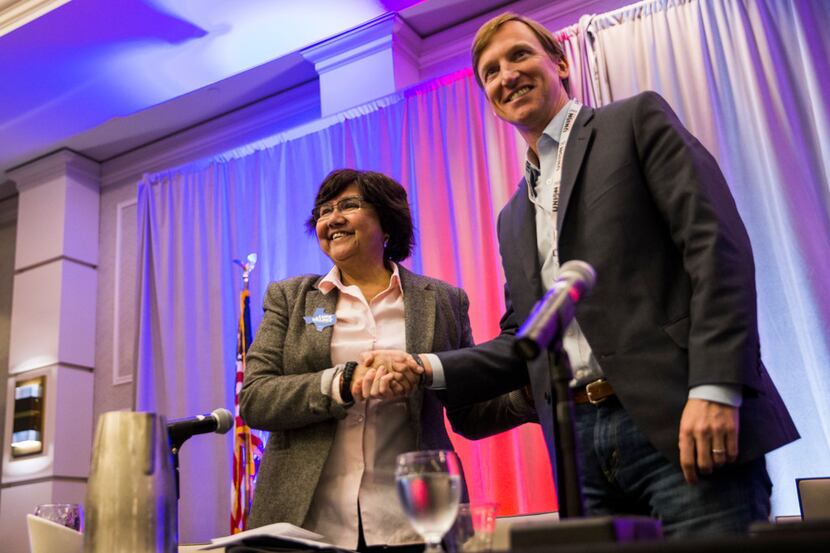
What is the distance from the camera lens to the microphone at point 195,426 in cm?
177

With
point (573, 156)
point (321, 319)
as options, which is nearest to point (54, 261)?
point (321, 319)

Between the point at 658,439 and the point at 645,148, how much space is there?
0.55 meters

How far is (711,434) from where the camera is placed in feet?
4.09

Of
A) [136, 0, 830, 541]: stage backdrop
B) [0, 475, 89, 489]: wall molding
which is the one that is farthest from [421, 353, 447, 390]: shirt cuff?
[0, 475, 89, 489]: wall molding

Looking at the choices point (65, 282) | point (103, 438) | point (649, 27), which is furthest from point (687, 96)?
point (65, 282)

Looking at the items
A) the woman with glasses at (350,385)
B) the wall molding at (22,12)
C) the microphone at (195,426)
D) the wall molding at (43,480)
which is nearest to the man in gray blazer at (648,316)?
the woman with glasses at (350,385)

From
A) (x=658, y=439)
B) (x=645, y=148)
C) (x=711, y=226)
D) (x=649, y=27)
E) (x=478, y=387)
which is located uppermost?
(x=649, y=27)

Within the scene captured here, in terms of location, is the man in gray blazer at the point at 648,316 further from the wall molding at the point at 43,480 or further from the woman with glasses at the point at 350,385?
the wall molding at the point at 43,480

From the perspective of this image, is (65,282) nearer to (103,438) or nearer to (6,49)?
(6,49)

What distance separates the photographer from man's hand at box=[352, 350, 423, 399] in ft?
5.46

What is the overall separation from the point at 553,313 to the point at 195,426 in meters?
1.09

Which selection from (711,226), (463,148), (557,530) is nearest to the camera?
(557,530)

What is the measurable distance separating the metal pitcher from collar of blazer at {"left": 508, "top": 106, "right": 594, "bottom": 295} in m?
0.79

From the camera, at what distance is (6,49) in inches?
172
